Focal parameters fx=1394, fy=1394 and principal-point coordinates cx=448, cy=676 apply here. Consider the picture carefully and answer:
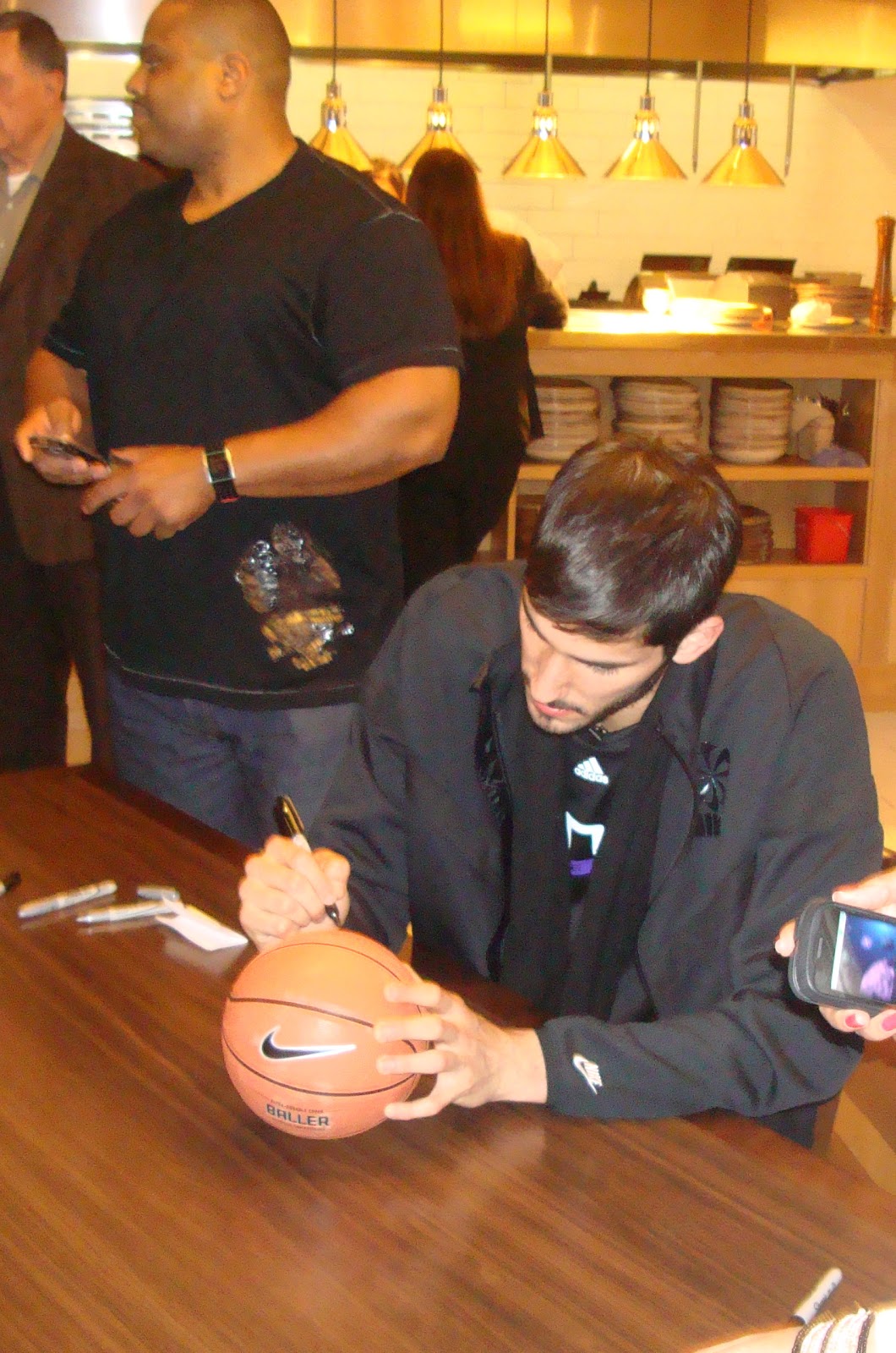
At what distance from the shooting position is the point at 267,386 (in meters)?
2.05

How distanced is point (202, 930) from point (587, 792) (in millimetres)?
440

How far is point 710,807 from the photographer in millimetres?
1400

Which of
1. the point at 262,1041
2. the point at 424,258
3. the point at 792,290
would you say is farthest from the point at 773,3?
the point at 262,1041

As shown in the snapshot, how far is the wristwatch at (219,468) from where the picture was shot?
1938mm

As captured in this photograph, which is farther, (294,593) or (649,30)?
(649,30)

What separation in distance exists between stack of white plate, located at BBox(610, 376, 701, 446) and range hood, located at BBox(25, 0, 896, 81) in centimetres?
260

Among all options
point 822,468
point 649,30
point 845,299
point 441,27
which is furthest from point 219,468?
point 649,30

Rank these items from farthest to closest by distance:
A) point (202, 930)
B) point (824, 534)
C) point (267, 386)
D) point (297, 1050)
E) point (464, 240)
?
1. point (824, 534)
2. point (464, 240)
3. point (267, 386)
4. point (202, 930)
5. point (297, 1050)

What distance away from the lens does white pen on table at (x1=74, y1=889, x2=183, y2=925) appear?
143cm

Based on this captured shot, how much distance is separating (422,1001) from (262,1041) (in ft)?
0.43

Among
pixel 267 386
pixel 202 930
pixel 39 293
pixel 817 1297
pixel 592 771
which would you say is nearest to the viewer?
pixel 817 1297

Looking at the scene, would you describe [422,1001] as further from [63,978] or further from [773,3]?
[773,3]

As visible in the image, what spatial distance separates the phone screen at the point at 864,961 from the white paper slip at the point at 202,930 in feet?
2.08

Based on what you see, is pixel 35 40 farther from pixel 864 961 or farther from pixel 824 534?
pixel 824 534
